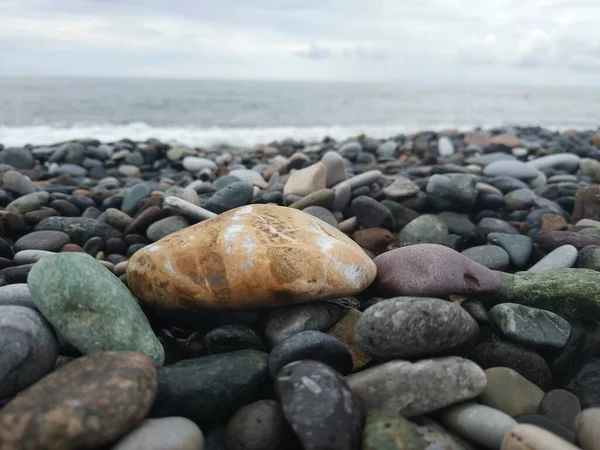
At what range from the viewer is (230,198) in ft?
11.9

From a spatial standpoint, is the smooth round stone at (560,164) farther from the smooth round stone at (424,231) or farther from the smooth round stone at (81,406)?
the smooth round stone at (81,406)

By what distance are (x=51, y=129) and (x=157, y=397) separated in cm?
1354

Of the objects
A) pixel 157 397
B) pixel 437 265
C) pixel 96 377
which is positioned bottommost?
pixel 157 397

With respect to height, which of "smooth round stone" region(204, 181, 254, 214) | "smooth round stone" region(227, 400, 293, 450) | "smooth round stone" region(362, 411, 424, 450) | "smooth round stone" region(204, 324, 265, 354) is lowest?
"smooth round stone" region(227, 400, 293, 450)

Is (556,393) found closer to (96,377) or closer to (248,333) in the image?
(248,333)

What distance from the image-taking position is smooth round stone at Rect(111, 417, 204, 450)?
1613 millimetres

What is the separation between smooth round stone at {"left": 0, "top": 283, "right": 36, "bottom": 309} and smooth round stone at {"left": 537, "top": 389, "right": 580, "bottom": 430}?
2.22 meters

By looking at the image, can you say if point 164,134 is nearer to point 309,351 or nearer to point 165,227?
point 165,227

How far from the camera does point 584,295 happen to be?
2.35 m

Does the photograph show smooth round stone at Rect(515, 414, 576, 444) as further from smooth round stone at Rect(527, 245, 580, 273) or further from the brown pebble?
the brown pebble

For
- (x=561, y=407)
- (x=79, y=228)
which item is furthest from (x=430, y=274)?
(x=79, y=228)

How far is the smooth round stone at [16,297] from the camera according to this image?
2258 mm

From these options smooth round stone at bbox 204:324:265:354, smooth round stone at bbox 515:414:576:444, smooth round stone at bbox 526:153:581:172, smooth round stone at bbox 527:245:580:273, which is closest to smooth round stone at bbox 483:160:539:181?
smooth round stone at bbox 526:153:581:172

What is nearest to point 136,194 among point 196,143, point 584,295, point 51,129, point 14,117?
point 584,295
